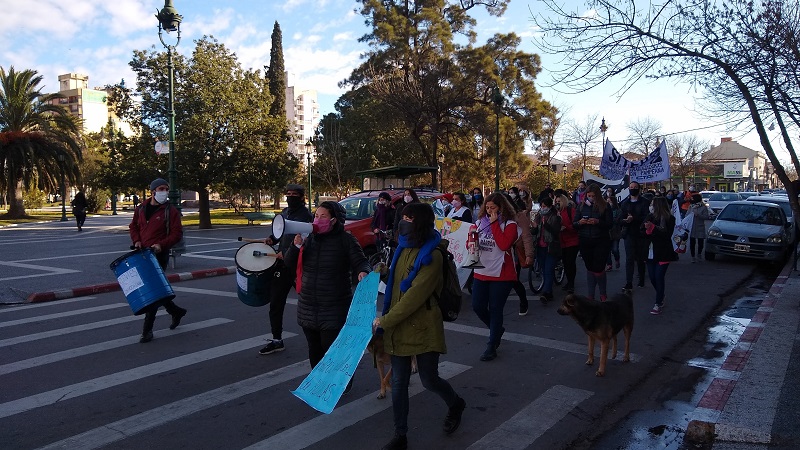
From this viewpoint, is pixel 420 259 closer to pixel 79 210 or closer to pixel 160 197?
pixel 160 197

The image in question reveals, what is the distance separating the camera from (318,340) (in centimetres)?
498

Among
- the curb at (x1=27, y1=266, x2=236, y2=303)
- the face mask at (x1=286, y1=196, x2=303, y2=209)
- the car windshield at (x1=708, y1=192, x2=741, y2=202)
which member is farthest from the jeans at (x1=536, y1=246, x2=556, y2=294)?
the car windshield at (x1=708, y1=192, x2=741, y2=202)

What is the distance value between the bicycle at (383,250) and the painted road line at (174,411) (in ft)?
14.9

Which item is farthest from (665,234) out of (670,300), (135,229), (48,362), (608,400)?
(48,362)

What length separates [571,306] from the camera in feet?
18.4

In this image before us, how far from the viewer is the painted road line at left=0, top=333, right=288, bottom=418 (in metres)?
4.96

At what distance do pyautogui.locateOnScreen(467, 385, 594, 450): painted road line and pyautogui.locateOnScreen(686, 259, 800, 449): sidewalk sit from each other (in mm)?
959

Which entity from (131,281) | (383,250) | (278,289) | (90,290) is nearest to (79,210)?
(90,290)

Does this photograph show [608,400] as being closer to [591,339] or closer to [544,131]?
[591,339]

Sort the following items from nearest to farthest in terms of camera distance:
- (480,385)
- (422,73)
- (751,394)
Answer: (751,394)
(480,385)
(422,73)

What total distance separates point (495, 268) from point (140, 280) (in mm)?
4116

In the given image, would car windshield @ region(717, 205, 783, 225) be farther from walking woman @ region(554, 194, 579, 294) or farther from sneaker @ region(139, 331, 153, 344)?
sneaker @ region(139, 331, 153, 344)

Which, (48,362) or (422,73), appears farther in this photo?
(422,73)

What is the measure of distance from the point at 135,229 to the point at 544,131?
3204 centimetres
